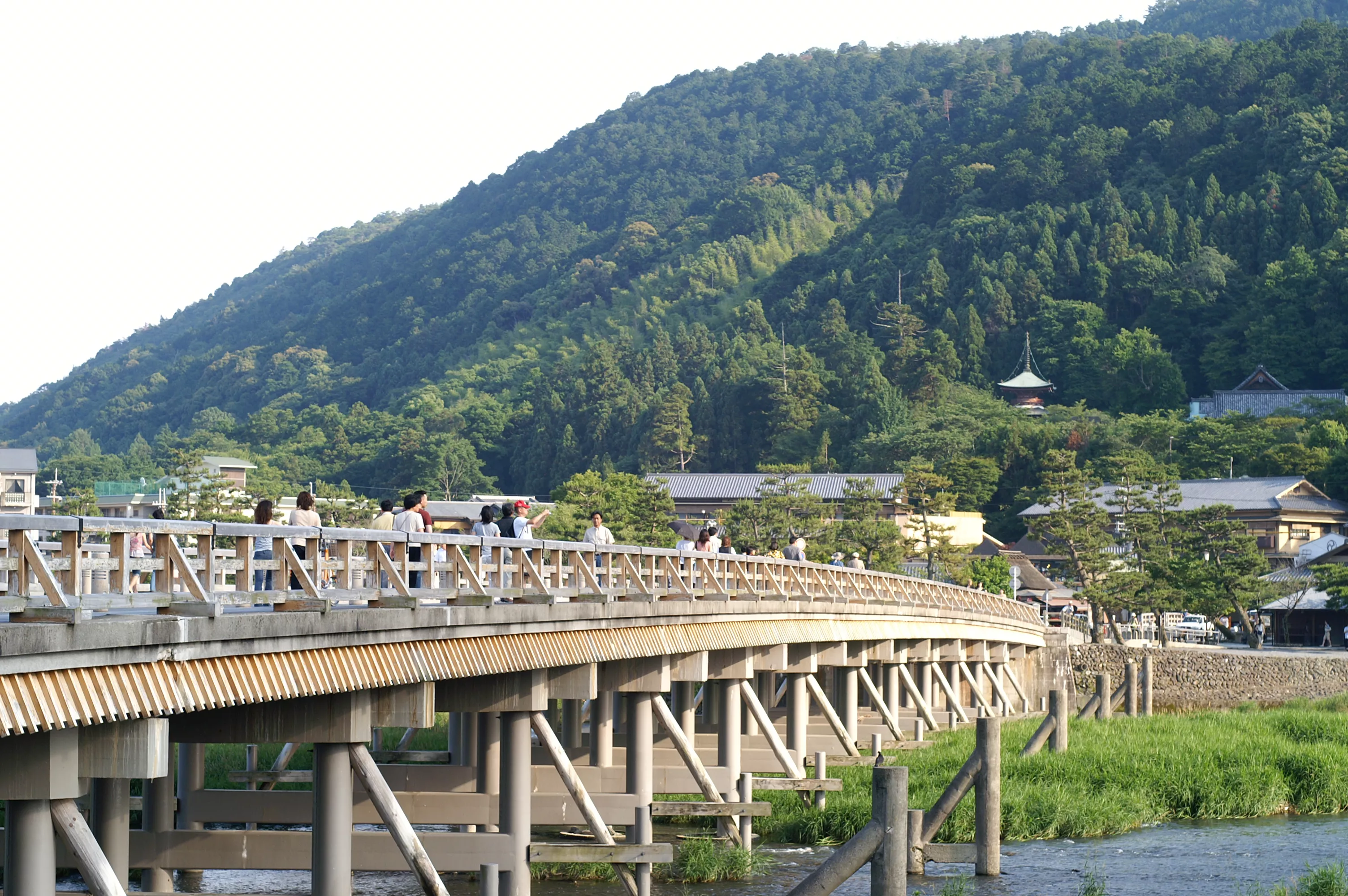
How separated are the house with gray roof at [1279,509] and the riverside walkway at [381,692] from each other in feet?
201

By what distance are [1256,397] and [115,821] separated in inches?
4625

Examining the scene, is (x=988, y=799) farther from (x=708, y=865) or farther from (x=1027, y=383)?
(x=1027, y=383)

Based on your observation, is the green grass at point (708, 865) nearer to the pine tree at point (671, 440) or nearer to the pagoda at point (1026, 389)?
the pine tree at point (671, 440)

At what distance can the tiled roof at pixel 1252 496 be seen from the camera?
283ft

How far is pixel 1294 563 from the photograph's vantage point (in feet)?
268

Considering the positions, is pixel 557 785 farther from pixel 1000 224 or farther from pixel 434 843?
pixel 1000 224

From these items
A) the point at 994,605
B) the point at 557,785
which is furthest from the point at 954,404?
the point at 557,785

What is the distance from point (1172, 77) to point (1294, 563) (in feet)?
324

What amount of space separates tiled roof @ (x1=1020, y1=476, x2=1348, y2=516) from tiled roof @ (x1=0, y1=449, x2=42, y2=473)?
205 ft

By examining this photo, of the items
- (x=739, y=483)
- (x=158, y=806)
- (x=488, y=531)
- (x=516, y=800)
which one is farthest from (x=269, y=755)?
(x=739, y=483)

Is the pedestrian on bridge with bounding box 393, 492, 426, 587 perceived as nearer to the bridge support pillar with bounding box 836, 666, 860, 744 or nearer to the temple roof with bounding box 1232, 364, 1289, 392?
the bridge support pillar with bounding box 836, 666, 860, 744

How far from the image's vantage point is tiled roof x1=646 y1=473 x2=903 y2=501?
101m

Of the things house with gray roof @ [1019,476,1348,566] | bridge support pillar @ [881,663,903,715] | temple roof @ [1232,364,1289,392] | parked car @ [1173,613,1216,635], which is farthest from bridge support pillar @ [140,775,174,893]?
temple roof @ [1232,364,1289,392]

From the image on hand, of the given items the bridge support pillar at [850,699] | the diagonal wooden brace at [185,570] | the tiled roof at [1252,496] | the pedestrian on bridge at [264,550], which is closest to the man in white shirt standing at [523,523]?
the pedestrian on bridge at [264,550]
